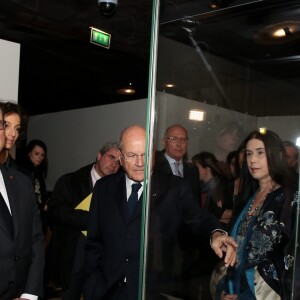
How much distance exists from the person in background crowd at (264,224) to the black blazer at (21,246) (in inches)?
36.5

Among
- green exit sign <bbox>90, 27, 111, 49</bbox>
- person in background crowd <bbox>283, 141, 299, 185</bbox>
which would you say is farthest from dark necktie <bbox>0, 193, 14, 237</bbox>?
green exit sign <bbox>90, 27, 111, 49</bbox>

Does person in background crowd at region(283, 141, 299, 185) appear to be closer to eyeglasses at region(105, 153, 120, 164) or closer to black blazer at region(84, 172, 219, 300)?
black blazer at region(84, 172, 219, 300)

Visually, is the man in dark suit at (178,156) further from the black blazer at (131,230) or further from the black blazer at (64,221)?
→ the black blazer at (64,221)

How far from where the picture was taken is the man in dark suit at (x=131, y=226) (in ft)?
6.00

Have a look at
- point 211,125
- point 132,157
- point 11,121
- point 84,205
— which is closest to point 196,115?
point 211,125

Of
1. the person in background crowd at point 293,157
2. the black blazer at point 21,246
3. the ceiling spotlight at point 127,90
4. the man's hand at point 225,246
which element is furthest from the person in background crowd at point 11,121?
the ceiling spotlight at point 127,90

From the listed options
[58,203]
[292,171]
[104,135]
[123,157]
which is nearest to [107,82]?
[104,135]

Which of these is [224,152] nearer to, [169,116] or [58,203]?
[169,116]

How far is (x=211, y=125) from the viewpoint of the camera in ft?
5.85

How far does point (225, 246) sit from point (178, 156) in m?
0.42

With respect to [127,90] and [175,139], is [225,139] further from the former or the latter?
[127,90]

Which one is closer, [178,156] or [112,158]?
[178,156]

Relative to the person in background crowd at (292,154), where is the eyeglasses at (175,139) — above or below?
above

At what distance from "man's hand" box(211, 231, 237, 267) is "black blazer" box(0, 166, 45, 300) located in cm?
86
